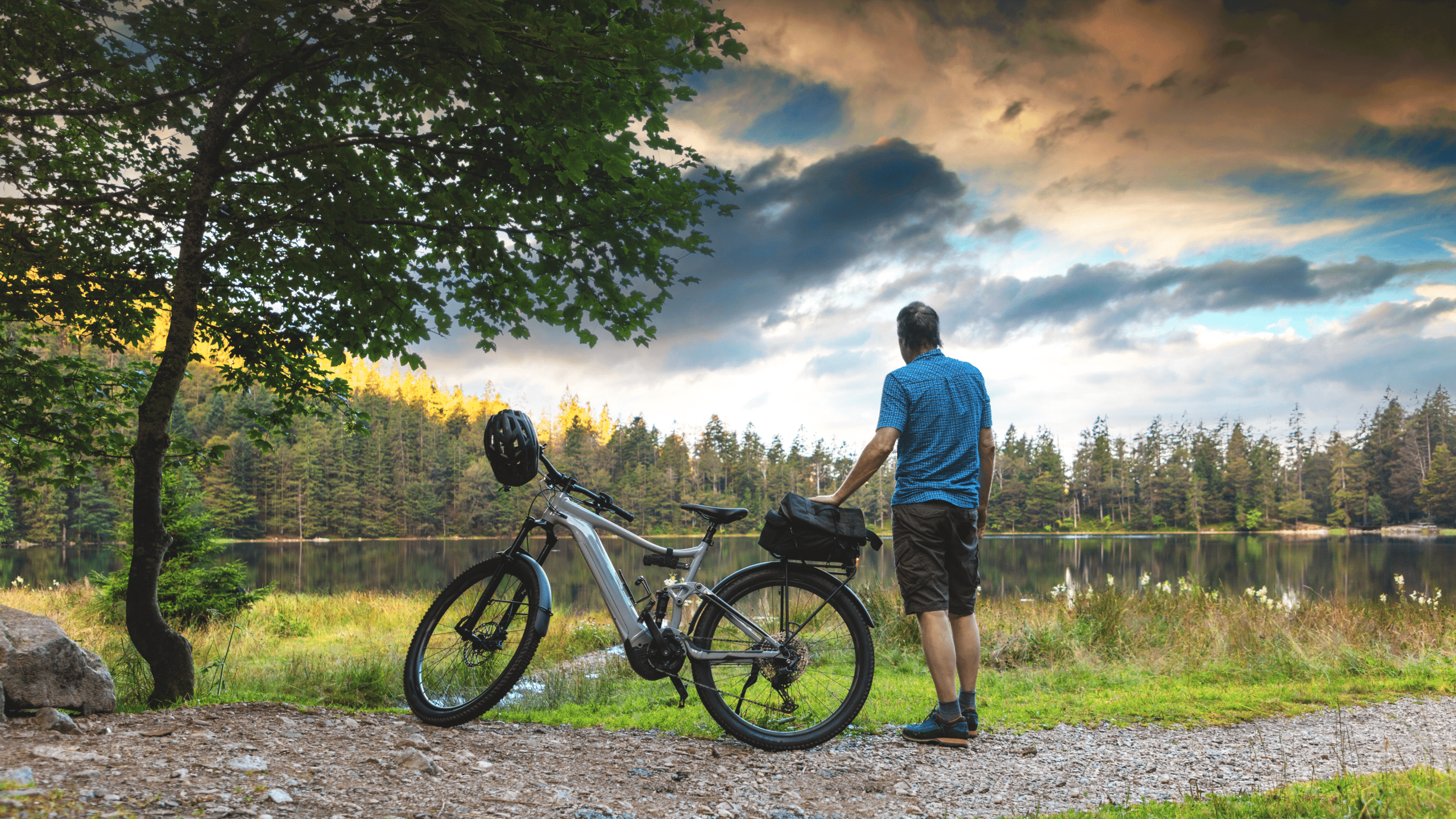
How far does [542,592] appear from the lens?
3.83 m

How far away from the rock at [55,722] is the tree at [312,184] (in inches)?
46.1

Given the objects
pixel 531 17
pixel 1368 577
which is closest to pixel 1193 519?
pixel 1368 577

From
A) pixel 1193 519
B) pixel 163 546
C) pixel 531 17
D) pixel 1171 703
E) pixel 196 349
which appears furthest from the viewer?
pixel 1193 519

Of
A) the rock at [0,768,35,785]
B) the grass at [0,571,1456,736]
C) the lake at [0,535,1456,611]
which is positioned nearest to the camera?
the rock at [0,768,35,785]

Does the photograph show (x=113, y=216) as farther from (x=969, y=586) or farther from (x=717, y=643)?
(x=969, y=586)

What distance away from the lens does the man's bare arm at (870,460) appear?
376 cm

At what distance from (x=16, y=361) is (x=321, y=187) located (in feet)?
9.96

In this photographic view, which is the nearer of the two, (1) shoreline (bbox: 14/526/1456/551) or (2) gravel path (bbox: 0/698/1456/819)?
(2) gravel path (bbox: 0/698/1456/819)

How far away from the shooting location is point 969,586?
3900 millimetres

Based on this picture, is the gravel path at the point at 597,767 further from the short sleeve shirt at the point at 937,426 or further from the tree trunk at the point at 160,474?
the short sleeve shirt at the point at 937,426

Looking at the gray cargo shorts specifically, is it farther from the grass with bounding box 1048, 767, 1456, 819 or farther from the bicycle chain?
the grass with bounding box 1048, 767, 1456, 819

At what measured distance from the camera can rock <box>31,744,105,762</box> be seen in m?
2.59

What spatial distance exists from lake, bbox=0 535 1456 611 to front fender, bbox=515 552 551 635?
10.0 inches

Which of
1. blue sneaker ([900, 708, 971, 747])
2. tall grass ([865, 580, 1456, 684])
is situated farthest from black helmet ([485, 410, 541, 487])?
tall grass ([865, 580, 1456, 684])
